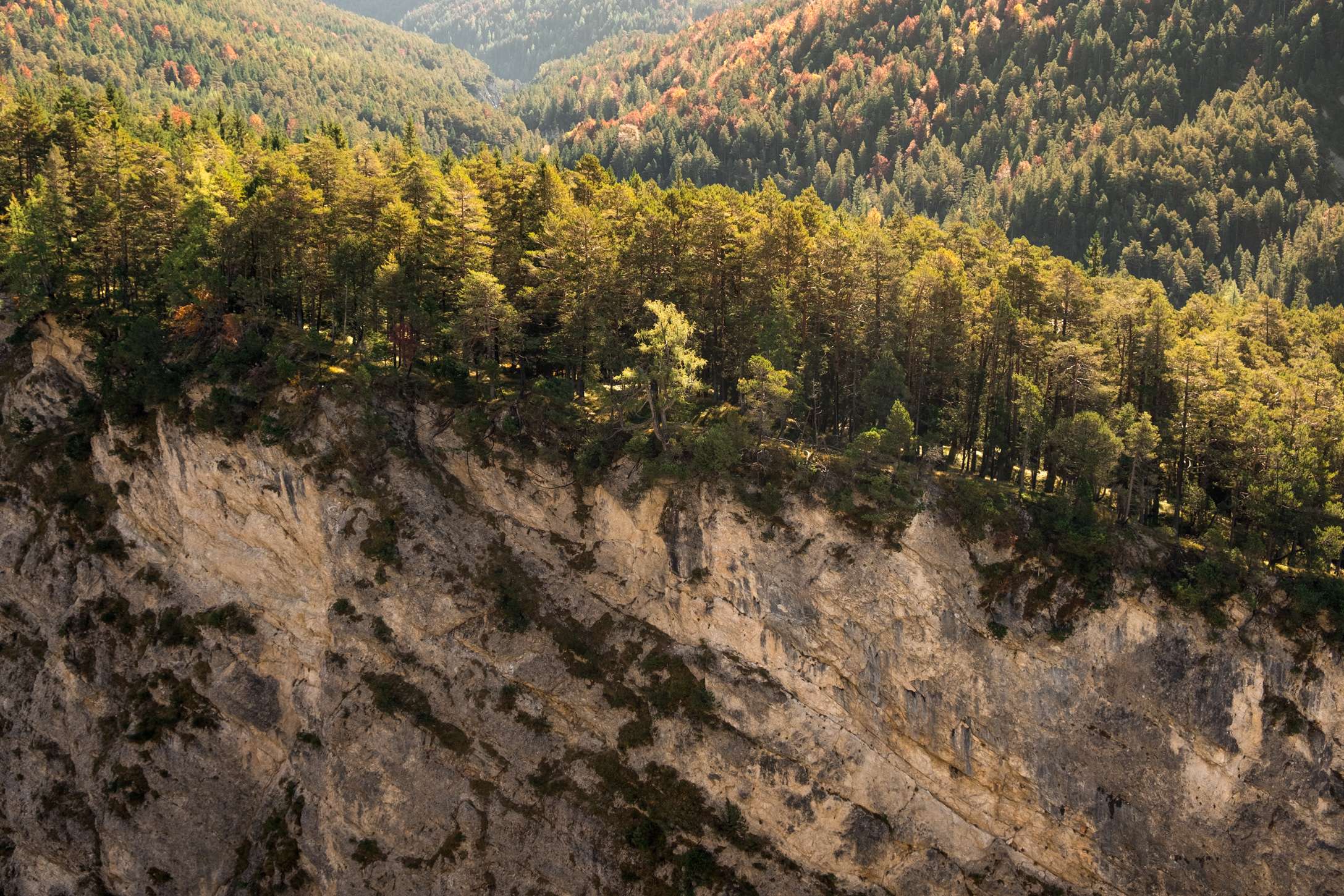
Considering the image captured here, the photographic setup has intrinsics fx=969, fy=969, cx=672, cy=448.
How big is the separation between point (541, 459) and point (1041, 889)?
36461 mm

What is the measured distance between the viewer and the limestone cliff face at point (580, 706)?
5000 centimetres

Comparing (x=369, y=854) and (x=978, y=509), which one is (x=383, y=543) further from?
(x=978, y=509)

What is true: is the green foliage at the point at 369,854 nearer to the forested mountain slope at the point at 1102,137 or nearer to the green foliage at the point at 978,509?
the green foliage at the point at 978,509

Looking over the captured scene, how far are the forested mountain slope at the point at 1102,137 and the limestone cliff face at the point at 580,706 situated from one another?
294ft

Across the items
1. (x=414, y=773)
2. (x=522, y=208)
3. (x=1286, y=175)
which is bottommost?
(x=414, y=773)

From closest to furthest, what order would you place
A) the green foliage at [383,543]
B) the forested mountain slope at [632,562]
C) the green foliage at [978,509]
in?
the forested mountain slope at [632,562] < the green foliage at [978,509] < the green foliage at [383,543]

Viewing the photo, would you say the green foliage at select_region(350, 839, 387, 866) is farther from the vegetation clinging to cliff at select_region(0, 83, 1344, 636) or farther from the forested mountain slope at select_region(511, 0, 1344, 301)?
the forested mountain slope at select_region(511, 0, 1344, 301)

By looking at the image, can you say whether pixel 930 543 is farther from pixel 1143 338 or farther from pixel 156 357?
pixel 156 357

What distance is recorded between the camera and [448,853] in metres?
54.9

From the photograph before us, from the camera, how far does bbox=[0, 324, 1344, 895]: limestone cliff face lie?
50.0 meters

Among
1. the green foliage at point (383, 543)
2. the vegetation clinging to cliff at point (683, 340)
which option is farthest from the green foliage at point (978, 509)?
→ the green foliage at point (383, 543)

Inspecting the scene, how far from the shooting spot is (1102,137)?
160 metres

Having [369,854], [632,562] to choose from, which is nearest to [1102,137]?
[632,562]

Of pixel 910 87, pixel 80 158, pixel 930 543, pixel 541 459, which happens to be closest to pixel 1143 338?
pixel 930 543
